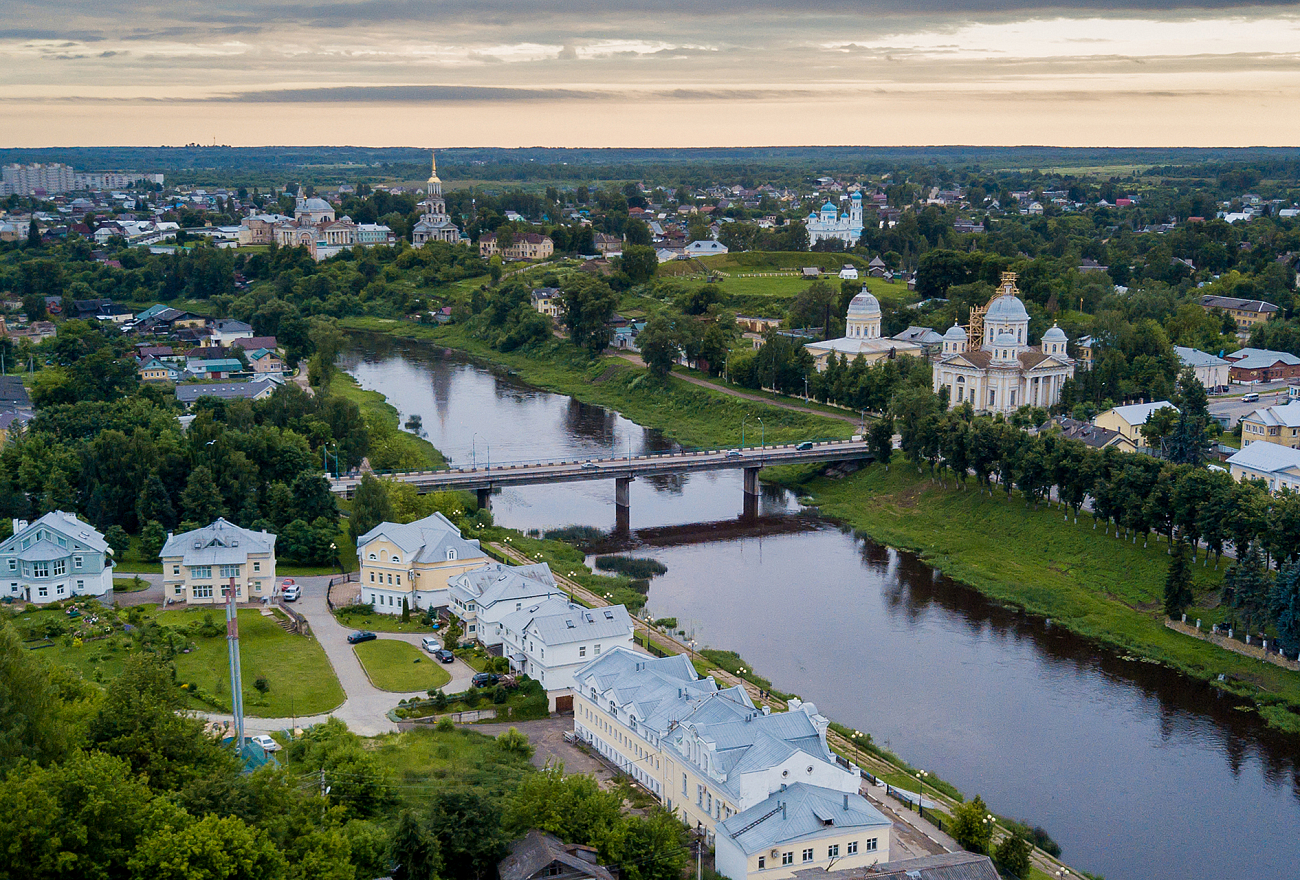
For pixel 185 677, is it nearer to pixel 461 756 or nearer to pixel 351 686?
pixel 351 686

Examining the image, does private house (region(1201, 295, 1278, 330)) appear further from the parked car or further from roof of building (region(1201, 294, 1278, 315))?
the parked car

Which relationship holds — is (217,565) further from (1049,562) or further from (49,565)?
(1049,562)

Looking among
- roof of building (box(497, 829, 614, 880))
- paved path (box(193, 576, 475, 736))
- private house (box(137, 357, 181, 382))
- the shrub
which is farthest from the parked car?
private house (box(137, 357, 181, 382))

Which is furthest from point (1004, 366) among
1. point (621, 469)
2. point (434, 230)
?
point (434, 230)

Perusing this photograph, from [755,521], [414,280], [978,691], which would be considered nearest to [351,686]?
[978,691]

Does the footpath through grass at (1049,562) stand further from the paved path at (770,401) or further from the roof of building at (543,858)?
the roof of building at (543,858)

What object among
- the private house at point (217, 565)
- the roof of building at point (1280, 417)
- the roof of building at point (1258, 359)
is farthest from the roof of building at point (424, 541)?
the roof of building at point (1258, 359)
